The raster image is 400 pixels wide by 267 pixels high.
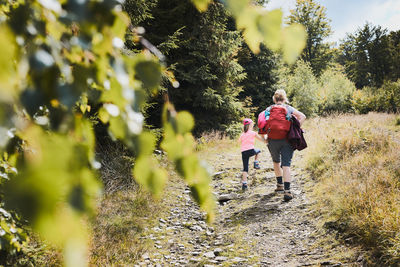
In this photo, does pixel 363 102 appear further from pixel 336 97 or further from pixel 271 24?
pixel 271 24

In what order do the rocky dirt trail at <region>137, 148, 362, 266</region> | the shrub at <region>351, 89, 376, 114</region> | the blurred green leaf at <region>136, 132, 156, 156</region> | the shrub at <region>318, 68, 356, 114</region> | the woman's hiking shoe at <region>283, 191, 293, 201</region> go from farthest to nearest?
the shrub at <region>318, 68, 356, 114</region> → the shrub at <region>351, 89, 376, 114</region> → the woman's hiking shoe at <region>283, 191, 293, 201</region> → the rocky dirt trail at <region>137, 148, 362, 266</region> → the blurred green leaf at <region>136, 132, 156, 156</region>

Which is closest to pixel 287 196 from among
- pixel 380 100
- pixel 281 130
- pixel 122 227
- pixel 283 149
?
pixel 283 149

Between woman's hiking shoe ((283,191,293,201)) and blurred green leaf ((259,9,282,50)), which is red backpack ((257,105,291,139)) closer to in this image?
woman's hiking shoe ((283,191,293,201))

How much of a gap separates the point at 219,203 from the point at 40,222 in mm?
5405

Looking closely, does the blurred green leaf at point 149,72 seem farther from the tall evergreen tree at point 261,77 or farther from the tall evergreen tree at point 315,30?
the tall evergreen tree at point 315,30

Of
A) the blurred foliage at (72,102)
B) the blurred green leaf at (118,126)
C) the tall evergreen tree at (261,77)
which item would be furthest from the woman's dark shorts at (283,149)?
the tall evergreen tree at (261,77)

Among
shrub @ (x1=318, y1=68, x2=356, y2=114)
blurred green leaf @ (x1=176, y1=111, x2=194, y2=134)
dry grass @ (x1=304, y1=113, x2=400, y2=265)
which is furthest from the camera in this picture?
shrub @ (x1=318, y1=68, x2=356, y2=114)

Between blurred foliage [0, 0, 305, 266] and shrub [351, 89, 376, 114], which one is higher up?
shrub [351, 89, 376, 114]

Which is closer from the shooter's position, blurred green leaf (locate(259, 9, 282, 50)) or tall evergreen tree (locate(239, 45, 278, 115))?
blurred green leaf (locate(259, 9, 282, 50))

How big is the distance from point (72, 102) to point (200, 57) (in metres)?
10.8

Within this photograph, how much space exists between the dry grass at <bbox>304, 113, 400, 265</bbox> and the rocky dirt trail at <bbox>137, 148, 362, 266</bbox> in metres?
0.29

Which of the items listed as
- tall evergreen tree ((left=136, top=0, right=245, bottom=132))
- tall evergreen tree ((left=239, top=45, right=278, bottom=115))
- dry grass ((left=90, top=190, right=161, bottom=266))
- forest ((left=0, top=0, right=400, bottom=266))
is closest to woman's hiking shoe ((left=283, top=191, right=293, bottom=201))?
forest ((left=0, top=0, right=400, bottom=266))

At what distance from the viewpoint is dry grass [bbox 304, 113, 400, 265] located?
116 inches

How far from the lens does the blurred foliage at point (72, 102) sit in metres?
0.40
